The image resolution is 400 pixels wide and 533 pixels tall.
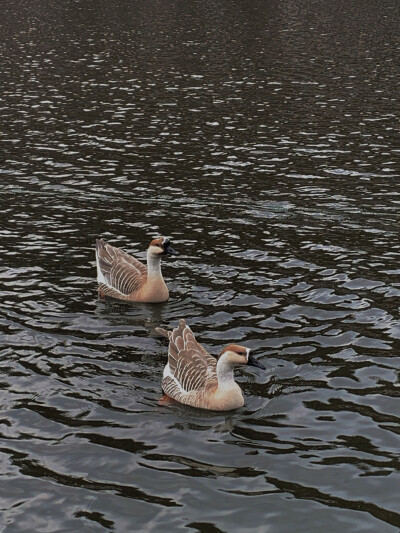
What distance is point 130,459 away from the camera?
14.7 meters

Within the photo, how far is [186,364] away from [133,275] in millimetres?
5536

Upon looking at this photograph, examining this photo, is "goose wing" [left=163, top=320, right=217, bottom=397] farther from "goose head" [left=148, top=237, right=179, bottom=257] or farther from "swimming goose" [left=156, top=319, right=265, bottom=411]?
"goose head" [left=148, top=237, right=179, bottom=257]

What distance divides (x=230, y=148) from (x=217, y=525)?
2514 cm

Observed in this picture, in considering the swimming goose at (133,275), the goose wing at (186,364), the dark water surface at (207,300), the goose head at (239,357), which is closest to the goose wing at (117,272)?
the swimming goose at (133,275)

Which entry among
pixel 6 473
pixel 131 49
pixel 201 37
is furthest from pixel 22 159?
pixel 201 37

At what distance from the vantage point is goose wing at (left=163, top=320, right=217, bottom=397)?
16.7 meters

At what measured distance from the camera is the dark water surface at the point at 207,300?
13.9 metres

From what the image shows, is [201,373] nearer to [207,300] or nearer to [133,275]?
[207,300]

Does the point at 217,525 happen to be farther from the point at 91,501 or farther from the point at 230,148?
the point at 230,148

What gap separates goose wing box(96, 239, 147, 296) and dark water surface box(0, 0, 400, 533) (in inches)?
17.8

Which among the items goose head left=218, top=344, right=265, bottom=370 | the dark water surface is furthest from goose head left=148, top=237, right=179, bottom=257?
goose head left=218, top=344, right=265, bottom=370

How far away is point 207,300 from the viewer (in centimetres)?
2158

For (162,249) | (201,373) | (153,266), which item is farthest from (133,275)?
(201,373)

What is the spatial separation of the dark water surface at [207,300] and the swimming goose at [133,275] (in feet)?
1.25
